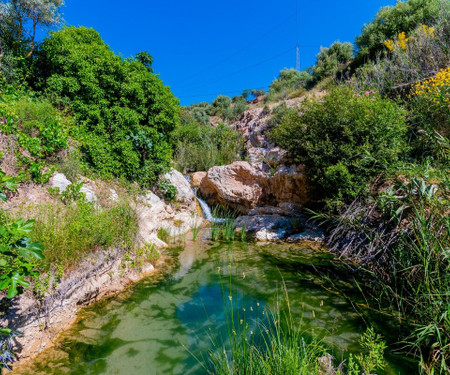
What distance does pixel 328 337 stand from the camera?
9.92ft

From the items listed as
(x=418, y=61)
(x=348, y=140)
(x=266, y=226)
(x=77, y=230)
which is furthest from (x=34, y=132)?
(x=418, y=61)

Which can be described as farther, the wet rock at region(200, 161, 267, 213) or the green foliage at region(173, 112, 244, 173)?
the green foliage at region(173, 112, 244, 173)

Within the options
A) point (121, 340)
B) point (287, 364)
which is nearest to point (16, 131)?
point (121, 340)

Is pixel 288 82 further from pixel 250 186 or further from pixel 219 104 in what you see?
pixel 250 186

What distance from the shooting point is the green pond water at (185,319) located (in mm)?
2779

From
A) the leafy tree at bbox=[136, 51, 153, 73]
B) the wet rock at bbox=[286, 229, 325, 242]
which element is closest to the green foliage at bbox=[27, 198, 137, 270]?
the wet rock at bbox=[286, 229, 325, 242]

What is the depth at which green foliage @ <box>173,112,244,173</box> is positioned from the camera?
496 inches

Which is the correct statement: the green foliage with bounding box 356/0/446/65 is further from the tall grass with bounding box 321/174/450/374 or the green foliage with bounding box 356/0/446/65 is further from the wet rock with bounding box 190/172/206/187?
the tall grass with bounding box 321/174/450/374

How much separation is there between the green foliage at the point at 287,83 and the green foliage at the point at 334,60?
929 mm

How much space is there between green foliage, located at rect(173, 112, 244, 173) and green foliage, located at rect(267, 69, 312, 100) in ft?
21.9

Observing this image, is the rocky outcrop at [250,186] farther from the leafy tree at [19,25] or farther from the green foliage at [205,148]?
the leafy tree at [19,25]

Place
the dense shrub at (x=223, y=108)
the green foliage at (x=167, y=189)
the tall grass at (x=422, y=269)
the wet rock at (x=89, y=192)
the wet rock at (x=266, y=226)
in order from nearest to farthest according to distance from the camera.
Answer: the tall grass at (x=422, y=269)
the wet rock at (x=89, y=192)
the wet rock at (x=266, y=226)
the green foliage at (x=167, y=189)
the dense shrub at (x=223, y=108)

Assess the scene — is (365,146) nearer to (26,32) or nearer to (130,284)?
(130,284)

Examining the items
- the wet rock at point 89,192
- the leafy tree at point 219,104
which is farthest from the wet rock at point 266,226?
the leafy tree at point 219,104
